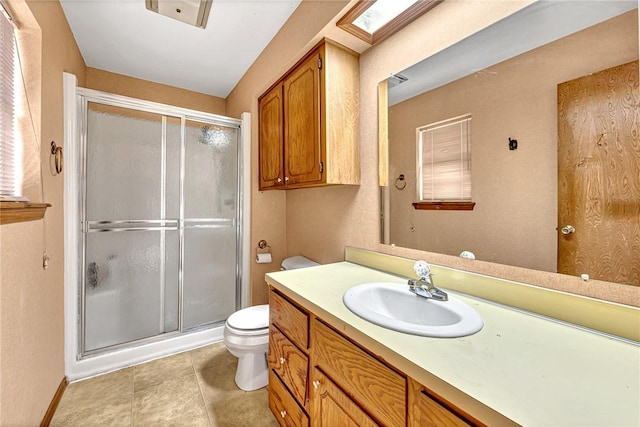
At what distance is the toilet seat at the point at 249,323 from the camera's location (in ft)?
5.25

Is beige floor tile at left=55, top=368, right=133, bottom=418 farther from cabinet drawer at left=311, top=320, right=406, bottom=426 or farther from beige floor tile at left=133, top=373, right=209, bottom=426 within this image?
cabinet drawer at left=311, top=320, right=406, bottom=426

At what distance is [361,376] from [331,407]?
0.26 meters

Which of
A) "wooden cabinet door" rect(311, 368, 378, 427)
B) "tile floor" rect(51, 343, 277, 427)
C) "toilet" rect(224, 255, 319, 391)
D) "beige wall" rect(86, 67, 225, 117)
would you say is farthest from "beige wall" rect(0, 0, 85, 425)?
"wooden cabinet door" rect(311, 368, 378, 427)

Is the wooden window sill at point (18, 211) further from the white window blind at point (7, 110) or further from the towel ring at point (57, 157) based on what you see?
the towel ring at point (57, 157)

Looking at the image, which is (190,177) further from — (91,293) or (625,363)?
(625,363)

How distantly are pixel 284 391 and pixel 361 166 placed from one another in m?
1.29

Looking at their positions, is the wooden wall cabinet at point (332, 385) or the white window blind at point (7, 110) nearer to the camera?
the wooden wall cabinet at point (332, 385)

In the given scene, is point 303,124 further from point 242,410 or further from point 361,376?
point 242,410

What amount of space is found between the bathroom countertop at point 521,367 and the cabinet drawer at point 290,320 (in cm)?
21

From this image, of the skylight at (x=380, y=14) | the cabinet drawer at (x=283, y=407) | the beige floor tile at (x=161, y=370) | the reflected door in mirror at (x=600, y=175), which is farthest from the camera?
the beige floor tile at (x=161, y=370)

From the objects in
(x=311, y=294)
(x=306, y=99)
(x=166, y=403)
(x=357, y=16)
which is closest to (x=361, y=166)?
(x=306, y=99)

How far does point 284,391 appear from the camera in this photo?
1287mm

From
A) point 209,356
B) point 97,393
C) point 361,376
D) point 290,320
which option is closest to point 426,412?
point 361,376

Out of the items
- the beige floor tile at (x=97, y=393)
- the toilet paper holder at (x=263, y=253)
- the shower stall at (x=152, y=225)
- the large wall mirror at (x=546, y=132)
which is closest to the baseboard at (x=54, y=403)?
the beige floor tile at (x=97, y=393)
